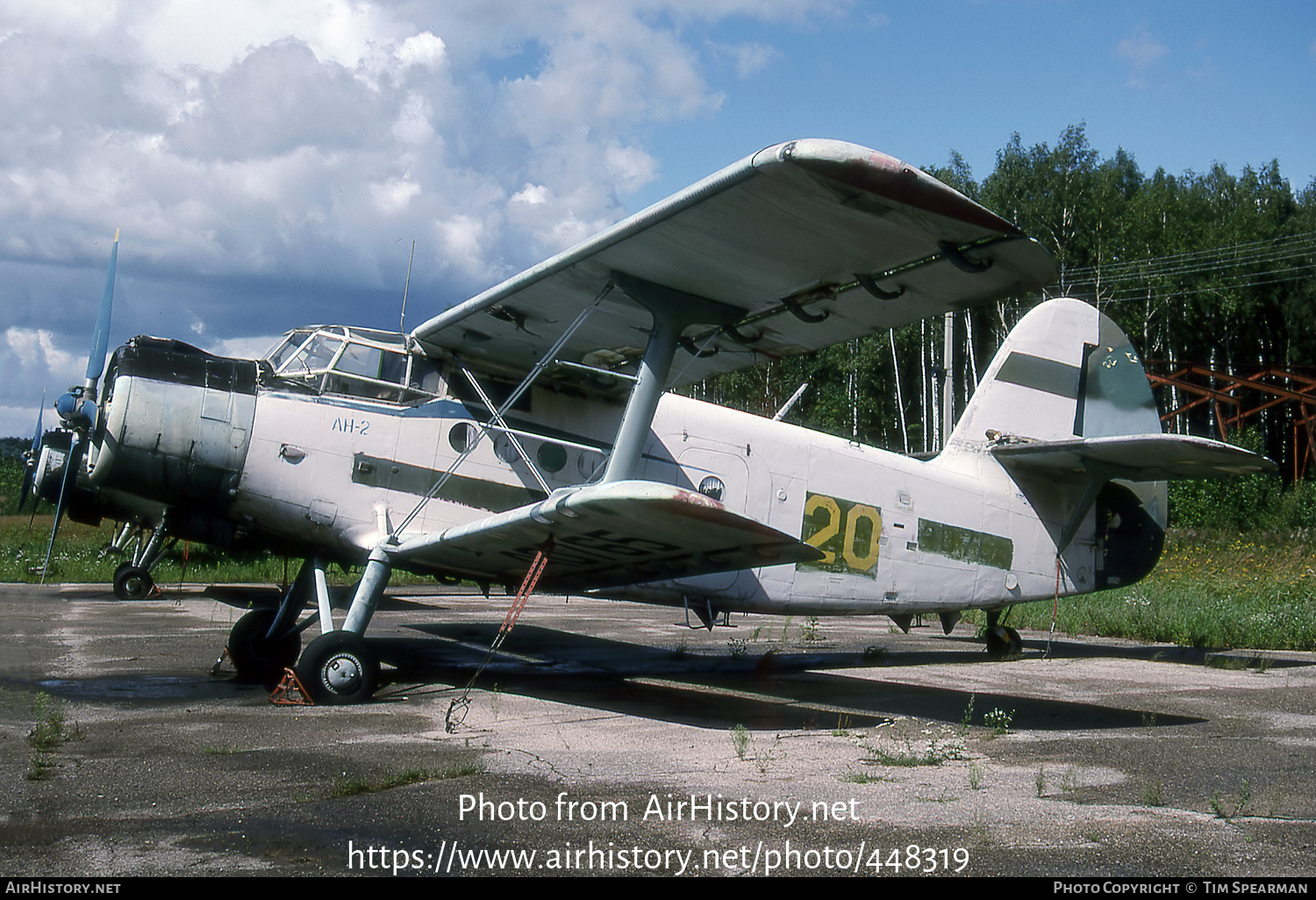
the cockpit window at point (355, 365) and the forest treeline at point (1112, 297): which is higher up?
the forest treeline at point (1112, 297)

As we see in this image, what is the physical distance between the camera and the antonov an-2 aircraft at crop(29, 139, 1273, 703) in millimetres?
Result: 5500

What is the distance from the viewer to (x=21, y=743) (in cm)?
500

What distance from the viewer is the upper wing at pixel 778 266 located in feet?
15.8

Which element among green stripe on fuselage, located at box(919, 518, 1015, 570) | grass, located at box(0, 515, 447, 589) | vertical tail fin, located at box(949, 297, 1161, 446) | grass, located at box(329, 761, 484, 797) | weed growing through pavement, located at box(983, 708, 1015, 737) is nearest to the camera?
grass, located at box(329, 761, 484, 797)

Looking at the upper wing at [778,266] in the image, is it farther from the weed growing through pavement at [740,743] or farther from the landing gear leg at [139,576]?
the landing gear leg at [139,576]

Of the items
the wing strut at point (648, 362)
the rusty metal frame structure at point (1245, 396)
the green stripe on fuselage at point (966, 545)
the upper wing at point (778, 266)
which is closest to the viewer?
the upper wing at point (778, 266)

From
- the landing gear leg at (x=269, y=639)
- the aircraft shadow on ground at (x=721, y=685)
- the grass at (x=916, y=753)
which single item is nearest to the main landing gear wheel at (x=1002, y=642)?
the aircraft shadow on ground at (x=721, y=685)

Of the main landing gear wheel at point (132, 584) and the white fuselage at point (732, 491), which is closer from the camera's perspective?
the white fuselage at point (732, 491)

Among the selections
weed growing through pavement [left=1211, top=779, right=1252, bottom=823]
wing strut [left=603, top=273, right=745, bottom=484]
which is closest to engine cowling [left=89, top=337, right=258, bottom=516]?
wing strut [left=603, top=273, right=745, bottom=484]

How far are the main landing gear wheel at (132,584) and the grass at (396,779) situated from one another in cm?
1350

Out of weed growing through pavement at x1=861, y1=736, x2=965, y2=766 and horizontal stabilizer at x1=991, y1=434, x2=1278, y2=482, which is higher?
horizontal stabilizer at x1=991, y1=434, x2=1278, y2=482

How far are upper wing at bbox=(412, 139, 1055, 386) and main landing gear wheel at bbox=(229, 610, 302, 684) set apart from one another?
109 inches

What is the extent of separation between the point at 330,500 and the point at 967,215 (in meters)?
4.90

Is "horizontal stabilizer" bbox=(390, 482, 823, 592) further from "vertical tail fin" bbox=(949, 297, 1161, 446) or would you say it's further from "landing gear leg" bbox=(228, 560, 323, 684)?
"vertical tail fin" bbox=(949, 297, 1161, 446)
